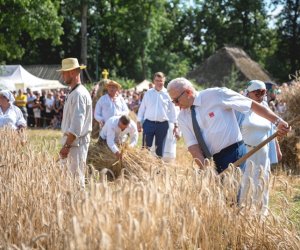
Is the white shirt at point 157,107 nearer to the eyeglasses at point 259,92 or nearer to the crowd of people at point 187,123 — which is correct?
the crowd of people at point 187,123

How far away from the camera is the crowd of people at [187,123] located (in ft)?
15.2

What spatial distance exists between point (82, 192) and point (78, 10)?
1597 inches

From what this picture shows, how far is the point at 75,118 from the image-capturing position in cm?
561

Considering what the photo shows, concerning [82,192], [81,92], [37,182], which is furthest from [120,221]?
[81,92]

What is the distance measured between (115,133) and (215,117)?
132 inches

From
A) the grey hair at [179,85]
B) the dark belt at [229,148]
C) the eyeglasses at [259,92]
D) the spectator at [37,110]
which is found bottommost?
the spectator at [37,110]

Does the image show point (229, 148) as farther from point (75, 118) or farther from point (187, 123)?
point (75, 118)

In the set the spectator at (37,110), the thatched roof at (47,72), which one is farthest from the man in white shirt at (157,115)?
the thatched roof at (47,72)

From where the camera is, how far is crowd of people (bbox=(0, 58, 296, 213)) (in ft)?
15.2

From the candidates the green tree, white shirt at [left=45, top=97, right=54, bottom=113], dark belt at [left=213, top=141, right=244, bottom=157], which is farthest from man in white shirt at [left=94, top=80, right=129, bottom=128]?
the green tree

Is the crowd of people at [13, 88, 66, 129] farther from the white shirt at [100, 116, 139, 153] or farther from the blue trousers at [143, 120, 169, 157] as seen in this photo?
the white shirt at [100, 116, 139, 153]

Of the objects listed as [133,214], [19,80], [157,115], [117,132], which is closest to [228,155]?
[133,214]

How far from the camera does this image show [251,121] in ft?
19.1

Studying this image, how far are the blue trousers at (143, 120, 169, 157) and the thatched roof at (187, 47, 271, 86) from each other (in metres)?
27.8
